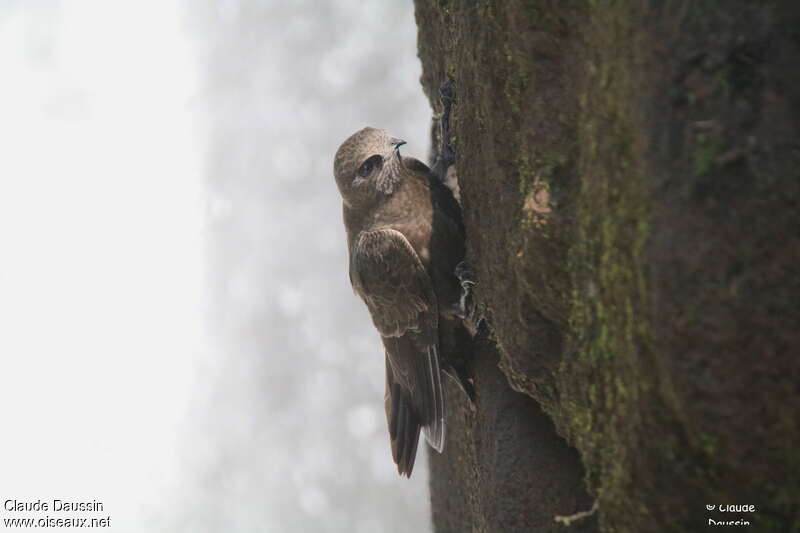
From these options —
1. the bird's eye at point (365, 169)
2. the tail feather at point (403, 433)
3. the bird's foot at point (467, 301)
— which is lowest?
the tail feather at point (403, 433)

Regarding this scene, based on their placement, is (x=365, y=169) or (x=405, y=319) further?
(x=365, y=169)

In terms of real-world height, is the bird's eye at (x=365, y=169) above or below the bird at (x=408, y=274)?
above

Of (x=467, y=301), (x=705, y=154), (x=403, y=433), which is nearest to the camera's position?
(x=705, y=154)

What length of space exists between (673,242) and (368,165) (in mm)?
2470

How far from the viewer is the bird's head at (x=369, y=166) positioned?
4.08 meters

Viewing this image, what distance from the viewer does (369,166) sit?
412cm

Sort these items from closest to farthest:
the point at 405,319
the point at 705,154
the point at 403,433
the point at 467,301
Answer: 1. the point at 705,154
2. the point at 467,301
3. the point at 405,319
4. the point at 403,433

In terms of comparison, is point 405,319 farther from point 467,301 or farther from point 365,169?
point 365,169

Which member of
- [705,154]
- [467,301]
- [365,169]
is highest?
[365,169]

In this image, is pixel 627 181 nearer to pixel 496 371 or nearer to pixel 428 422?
pixel 496 371

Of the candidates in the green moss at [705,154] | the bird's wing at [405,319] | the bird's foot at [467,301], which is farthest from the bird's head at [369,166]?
the green moss at [705,154]

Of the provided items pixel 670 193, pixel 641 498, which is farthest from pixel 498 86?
pixel 641 498

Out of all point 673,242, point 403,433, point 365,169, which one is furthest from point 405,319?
point 673,242

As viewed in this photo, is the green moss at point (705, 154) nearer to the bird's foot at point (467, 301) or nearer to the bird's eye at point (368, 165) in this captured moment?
the bird's foot at point (467, 301)
